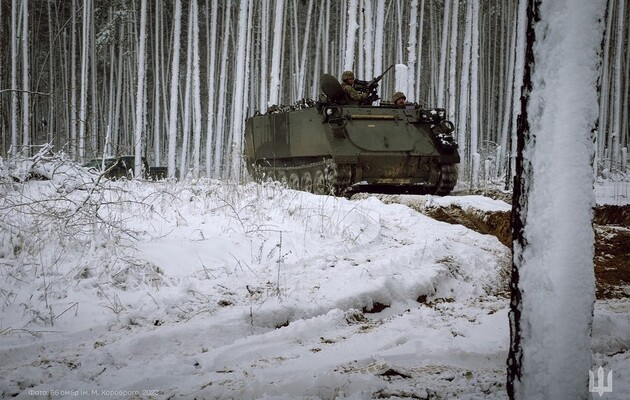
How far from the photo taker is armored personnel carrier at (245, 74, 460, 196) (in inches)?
339

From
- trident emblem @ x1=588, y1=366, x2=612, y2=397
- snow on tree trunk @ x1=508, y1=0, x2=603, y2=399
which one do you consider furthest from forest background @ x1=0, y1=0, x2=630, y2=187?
trident emblem @ x1=588, y1=366, x2=612, y2=397

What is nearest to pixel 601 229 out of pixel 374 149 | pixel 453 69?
pixel 374 149

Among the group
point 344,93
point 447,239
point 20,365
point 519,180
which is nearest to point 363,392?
point 519,180

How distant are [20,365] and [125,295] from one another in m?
0.87

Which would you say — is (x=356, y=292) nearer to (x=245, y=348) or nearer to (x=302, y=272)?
(x=302, y=272)

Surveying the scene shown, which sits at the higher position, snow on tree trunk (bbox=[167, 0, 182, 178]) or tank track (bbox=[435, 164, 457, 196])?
snow on tree trunk (bbox=[167, 0, 182, 178])

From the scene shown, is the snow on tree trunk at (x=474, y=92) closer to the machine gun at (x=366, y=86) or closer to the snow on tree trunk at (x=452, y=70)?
the snow on tree trunk at (x=452, y=70)

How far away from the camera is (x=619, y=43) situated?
18.7 meters

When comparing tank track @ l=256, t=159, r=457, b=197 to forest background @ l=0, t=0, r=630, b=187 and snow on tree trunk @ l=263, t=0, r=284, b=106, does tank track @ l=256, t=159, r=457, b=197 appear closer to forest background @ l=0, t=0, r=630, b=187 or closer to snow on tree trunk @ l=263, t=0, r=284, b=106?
forest background @ l=0, t=0, r=630, b=187

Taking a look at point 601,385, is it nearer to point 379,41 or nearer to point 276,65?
point 276,65

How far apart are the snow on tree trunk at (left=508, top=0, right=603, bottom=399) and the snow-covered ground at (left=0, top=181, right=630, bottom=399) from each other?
0.63 metres

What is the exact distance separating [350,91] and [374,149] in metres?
1.93

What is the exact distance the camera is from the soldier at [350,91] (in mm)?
9930

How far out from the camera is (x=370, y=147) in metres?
8.69
